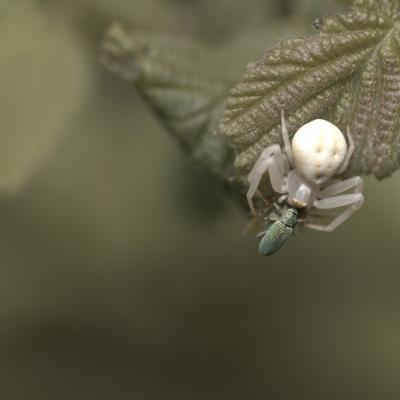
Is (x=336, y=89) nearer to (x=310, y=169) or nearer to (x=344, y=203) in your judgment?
(x=310, y=169)

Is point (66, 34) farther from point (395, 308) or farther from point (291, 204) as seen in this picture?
point (395, 308)

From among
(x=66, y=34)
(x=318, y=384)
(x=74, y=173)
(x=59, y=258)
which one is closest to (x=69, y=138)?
(x=74, y=173)

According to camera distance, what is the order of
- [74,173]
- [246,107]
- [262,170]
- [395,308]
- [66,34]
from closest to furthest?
[246,107]
[262,170]
[66,34]
[395,308]
[74,173]

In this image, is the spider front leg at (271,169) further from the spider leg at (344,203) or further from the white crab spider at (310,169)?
the spider leg at (344,203)

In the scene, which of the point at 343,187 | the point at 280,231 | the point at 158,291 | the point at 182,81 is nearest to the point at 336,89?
the point at 343,187

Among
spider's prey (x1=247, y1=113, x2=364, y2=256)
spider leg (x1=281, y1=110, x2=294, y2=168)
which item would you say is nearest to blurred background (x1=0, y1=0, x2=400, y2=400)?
spider's prey (x1=247, y1=113, x2=364, y2=256)

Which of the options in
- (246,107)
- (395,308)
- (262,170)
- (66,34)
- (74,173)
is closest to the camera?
(246,107)

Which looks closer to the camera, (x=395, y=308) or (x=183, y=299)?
(x=395, y=308)
